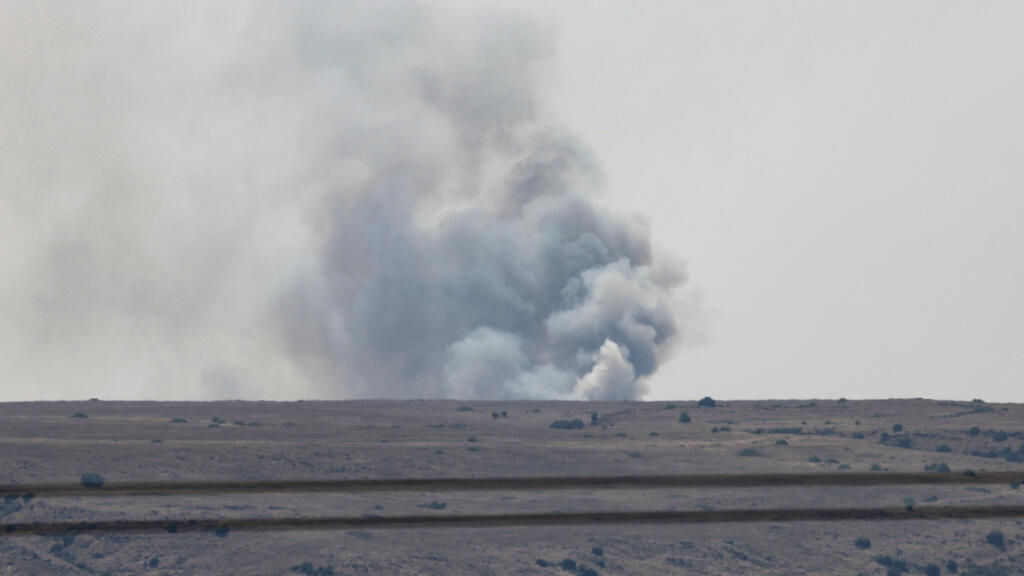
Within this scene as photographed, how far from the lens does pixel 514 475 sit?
110875mm

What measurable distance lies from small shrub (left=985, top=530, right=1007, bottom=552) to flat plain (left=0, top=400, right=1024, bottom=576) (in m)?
0.14

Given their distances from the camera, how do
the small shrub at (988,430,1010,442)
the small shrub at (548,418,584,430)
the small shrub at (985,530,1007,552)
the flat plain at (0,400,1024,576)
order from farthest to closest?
the small shrub at (548,418,584,430) < the small shrub at (988,430,1010,442) < the small shrub at (985,530,1007,552) < the flat plain at (0,400,1024,576)

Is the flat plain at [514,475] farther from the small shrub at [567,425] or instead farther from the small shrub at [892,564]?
the small shrub at [567,425]

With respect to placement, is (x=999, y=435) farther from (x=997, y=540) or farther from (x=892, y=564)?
(x=892, y=564)

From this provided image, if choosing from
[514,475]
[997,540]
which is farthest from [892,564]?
[514,475]

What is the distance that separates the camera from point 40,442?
11194 centimetres

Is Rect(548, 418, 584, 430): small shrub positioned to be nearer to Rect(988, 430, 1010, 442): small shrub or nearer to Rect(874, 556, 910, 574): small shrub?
Rect(988, 430, 1010, 442): small shrub

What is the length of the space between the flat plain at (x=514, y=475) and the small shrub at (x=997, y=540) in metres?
0.14

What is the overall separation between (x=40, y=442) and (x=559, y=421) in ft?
182

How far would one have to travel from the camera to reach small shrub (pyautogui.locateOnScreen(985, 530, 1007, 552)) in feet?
292

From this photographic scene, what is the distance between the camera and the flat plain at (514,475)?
83.1m

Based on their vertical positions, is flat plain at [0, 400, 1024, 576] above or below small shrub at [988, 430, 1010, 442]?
below

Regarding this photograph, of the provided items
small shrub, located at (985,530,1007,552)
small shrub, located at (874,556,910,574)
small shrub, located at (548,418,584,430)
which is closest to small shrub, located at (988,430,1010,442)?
small shrub, located at (985,530,1007,552)

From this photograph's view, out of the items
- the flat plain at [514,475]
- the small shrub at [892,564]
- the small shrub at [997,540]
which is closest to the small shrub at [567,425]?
the flat plain at [514,475]
